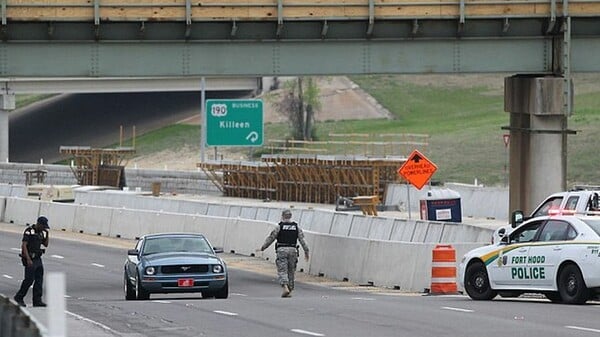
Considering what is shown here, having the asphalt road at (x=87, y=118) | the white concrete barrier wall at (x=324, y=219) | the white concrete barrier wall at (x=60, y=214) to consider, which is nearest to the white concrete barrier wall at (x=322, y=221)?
the white concrete barrier wall at (x=324, y=219)

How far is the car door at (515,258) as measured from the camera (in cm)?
2339

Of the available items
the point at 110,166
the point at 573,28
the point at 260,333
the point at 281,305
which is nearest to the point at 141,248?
the point at 281,305

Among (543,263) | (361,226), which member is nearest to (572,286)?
(543,263)

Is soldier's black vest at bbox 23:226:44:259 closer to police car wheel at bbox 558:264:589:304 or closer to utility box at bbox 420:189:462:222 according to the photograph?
police car wheel at bbox 558:264:589:304

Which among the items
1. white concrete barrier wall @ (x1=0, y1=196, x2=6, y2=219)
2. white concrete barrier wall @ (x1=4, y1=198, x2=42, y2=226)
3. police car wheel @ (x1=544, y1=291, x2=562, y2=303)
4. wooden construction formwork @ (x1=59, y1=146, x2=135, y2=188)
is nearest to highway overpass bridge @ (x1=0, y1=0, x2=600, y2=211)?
police car wheel @ (x1=544, y1=291, x2=562, y2=303)

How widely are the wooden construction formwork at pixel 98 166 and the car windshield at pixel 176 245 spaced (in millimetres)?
52735

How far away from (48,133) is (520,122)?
70612 mm

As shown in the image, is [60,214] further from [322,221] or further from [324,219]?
[324,219]

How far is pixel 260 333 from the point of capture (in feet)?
59.1

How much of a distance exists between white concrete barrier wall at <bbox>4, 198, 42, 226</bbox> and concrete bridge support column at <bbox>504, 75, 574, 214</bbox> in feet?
74.7

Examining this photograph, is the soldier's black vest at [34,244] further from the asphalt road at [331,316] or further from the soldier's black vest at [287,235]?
the soldier's black vest at [287,235]

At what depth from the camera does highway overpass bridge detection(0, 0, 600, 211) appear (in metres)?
34.8

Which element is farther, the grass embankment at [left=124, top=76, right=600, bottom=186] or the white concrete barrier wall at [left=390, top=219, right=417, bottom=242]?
the grass embankment at [left=124, top=76, right=600, bottom=186]

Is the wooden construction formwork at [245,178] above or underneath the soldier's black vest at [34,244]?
above
